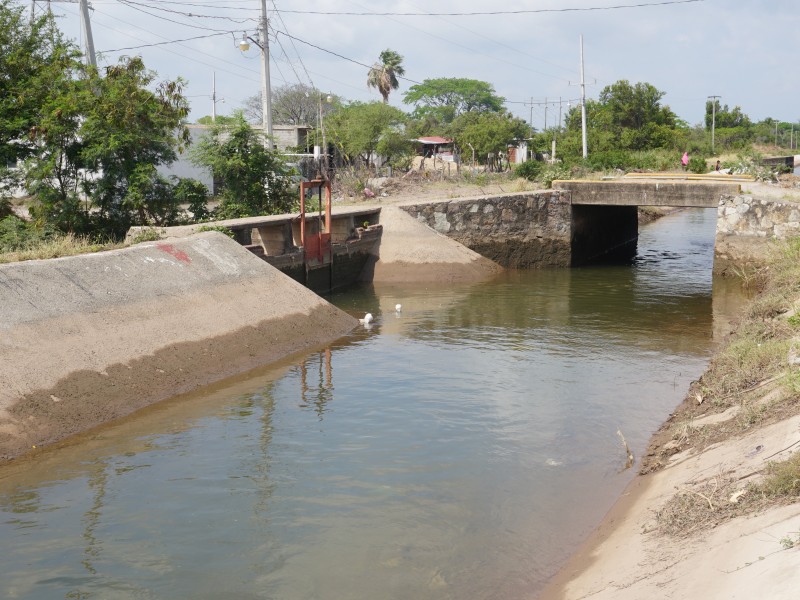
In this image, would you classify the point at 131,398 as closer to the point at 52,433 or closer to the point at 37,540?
the point at 52,433

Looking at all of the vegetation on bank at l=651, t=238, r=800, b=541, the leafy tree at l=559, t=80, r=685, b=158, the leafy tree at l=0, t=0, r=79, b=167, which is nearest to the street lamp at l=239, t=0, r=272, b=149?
the leafy tree at l=0, t=0, r=79, b=167

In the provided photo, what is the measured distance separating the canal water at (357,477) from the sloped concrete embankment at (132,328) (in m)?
0.44

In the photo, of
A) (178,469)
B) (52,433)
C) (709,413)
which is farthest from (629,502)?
(52,433)

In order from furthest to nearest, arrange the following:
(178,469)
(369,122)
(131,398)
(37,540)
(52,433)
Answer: (369,122)
(131,398)
(52,433)
(178,469)
(37,540)

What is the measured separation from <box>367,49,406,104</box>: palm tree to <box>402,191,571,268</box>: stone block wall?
49106mm

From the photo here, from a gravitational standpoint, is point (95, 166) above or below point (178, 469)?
above

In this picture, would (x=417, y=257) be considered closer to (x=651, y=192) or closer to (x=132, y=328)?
(x=651, y=192)

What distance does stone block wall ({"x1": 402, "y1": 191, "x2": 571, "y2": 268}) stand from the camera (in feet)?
89.5

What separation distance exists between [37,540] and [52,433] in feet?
9.15

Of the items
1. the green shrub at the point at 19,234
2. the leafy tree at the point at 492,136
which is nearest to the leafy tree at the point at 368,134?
the leafy tree at the point at 492,136

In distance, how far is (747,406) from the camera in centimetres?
899

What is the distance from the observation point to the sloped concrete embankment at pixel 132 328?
11359 mm

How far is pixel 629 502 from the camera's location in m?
8.81

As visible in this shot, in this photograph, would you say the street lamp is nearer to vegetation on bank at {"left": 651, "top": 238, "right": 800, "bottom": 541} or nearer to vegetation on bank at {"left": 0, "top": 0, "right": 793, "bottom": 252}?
vegetation on bank at {"left": 0, "top": 0, "right": 793, "bottom": 252}
